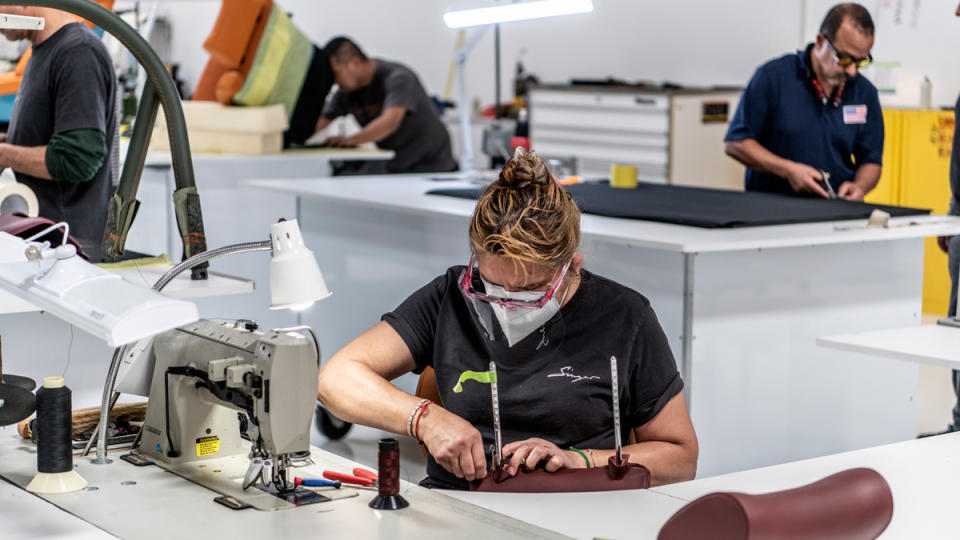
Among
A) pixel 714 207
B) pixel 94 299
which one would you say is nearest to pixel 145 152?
pixel 94 299

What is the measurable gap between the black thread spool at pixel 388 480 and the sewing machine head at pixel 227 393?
0.34ft

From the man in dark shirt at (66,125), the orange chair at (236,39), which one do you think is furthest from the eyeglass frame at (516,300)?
the orange chair at (236,39)

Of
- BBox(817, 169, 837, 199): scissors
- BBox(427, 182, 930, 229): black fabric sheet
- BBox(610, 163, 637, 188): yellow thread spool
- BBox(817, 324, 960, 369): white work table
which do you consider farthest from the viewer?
BBox(610, 163, 637, 188): yellow thread spool

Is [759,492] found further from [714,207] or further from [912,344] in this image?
[714,207]

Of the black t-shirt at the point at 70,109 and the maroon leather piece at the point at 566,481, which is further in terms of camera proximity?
the black t-shirt at the point at 70,109

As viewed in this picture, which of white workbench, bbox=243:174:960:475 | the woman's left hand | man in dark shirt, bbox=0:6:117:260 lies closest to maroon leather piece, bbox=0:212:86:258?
man in dark shirt, bbox=0:6:117:260

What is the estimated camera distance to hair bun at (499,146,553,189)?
173 centimetres

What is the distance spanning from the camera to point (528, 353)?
70.6 inches

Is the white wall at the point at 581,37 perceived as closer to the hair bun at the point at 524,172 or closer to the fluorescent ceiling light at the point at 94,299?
the hair bun at the point at 524,172

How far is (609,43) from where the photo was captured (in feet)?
24.1

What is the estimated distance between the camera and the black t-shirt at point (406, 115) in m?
5.58

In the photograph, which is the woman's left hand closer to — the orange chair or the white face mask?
the white face mask

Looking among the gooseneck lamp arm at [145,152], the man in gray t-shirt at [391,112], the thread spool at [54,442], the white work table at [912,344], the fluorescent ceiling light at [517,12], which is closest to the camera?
the thread spool at [54,442]

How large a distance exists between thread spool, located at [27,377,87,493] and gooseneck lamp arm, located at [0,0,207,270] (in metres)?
0.59
